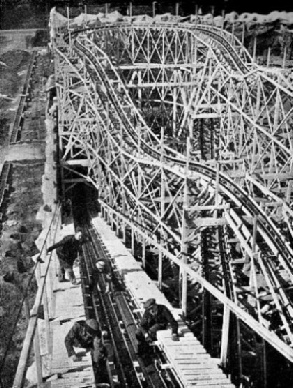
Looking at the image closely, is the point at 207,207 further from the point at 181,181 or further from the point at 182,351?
the point at 181,181

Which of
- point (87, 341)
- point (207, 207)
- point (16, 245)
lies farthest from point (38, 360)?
point (16, 245)

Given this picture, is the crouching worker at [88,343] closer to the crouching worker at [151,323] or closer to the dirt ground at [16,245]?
the dirt ground at [16,245]

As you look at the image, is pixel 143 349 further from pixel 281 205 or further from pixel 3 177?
pixel 3 177

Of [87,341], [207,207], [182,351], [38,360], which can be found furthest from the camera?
[207,207]

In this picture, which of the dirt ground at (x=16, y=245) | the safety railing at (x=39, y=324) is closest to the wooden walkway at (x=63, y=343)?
the safety railing at (x=39, y=324)

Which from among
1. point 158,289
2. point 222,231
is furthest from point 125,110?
point 158,289
